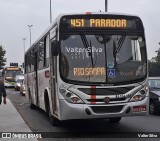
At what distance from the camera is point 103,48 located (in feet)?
37.7

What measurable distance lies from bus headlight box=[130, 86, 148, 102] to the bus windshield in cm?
36

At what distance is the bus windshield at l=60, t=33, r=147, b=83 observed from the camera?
11.3 m

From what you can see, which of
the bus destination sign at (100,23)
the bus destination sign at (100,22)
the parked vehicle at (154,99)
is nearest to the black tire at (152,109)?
the parked vehicle at (154,99)

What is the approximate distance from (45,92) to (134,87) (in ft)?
12.9

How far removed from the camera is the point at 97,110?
1115 centimetres

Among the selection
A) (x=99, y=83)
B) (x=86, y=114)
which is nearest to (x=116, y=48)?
(x=99, y=83)

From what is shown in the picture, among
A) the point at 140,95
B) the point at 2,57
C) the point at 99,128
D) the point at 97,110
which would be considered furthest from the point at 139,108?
the point at 2,57

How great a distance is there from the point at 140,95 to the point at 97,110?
4.19 ft

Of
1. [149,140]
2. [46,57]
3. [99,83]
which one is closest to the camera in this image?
[149,140]

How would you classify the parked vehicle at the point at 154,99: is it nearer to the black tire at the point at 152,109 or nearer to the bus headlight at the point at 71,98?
the black tire at the point at 152,109

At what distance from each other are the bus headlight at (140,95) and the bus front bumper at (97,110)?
0.35 ft

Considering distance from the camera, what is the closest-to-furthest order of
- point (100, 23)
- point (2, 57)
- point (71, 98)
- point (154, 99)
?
point (71, 98) < point (100, 23) < point (154, 99) < point (2, 57)

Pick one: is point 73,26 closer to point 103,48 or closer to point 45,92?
point 103,48

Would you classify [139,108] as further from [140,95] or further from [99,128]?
[99,128]
